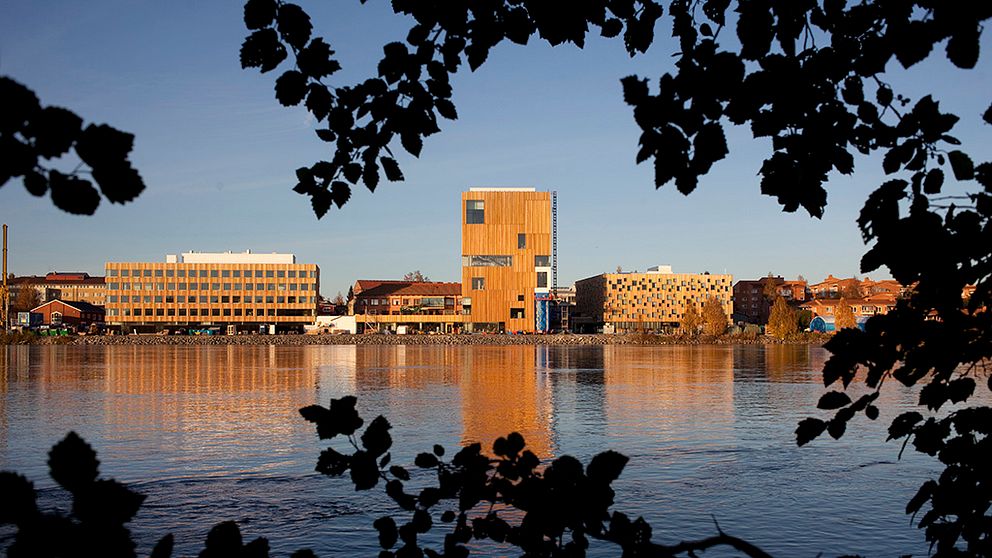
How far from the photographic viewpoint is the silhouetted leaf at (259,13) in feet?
10.4

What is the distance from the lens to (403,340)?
446ft

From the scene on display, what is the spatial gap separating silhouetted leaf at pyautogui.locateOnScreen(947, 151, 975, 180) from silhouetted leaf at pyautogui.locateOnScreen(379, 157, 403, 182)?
7.46ft

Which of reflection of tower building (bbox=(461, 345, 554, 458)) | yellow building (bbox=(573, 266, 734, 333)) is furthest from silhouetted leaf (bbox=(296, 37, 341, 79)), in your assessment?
yellow building (bbox=(573, 266, 734, 333))

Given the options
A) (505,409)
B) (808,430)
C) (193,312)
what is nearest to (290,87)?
(808,430)

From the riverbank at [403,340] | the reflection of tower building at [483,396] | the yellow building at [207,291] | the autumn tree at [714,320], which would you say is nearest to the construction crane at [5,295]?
the riverbank at [403,340]

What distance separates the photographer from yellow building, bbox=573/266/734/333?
170125mm

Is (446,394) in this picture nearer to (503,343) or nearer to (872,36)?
(872,36)

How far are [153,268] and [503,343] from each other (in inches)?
2476

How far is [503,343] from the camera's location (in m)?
127

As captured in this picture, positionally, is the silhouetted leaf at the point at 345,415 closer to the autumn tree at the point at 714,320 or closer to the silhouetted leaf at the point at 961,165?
the silhouetted leaf at the point at 961,165

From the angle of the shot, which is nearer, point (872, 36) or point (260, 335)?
→ point (872, 36)

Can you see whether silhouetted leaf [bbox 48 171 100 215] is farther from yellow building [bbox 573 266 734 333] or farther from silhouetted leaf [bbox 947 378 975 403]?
yellow building [bbox 573 266 734 333]

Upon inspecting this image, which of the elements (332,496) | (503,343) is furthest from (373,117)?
(503,343)

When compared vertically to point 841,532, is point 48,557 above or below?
above
